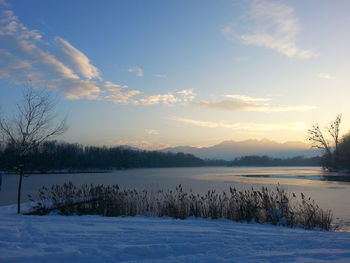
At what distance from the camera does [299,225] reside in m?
9.51

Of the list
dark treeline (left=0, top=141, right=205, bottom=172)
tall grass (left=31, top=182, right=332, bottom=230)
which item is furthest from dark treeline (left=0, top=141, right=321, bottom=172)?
tall grass (left=31, top=182, right=332, bottom=230)

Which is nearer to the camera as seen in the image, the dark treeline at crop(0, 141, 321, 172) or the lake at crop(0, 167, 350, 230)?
the lake at crop(0, 167, 350, 230)

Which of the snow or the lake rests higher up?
the snow

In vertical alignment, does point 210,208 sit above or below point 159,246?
below

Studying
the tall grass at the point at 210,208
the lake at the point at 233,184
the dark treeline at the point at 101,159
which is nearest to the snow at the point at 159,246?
the tall grass at the point at 210,208

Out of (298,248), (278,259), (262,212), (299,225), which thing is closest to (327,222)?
(299,225)

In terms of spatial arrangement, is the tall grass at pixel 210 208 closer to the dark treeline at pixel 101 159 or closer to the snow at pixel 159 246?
the snow at pixel 159 246

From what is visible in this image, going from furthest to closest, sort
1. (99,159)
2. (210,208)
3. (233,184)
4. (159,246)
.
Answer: (99,159)
(233,184)
(210,208)
(159,246)

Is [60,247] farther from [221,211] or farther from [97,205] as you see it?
[97,205]

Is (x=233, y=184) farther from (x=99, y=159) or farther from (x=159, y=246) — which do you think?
(x=99, y=159)

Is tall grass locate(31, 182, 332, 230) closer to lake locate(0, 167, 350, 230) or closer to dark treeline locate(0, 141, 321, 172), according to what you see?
lake locate(0, 167, 350, 230)

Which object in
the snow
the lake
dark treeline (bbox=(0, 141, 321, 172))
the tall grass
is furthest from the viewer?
dark treeline (bbox=(0, 141, 321, 172))

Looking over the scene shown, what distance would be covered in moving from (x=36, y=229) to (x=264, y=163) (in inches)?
6651

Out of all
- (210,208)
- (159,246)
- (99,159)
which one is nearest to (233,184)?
(210,208)
